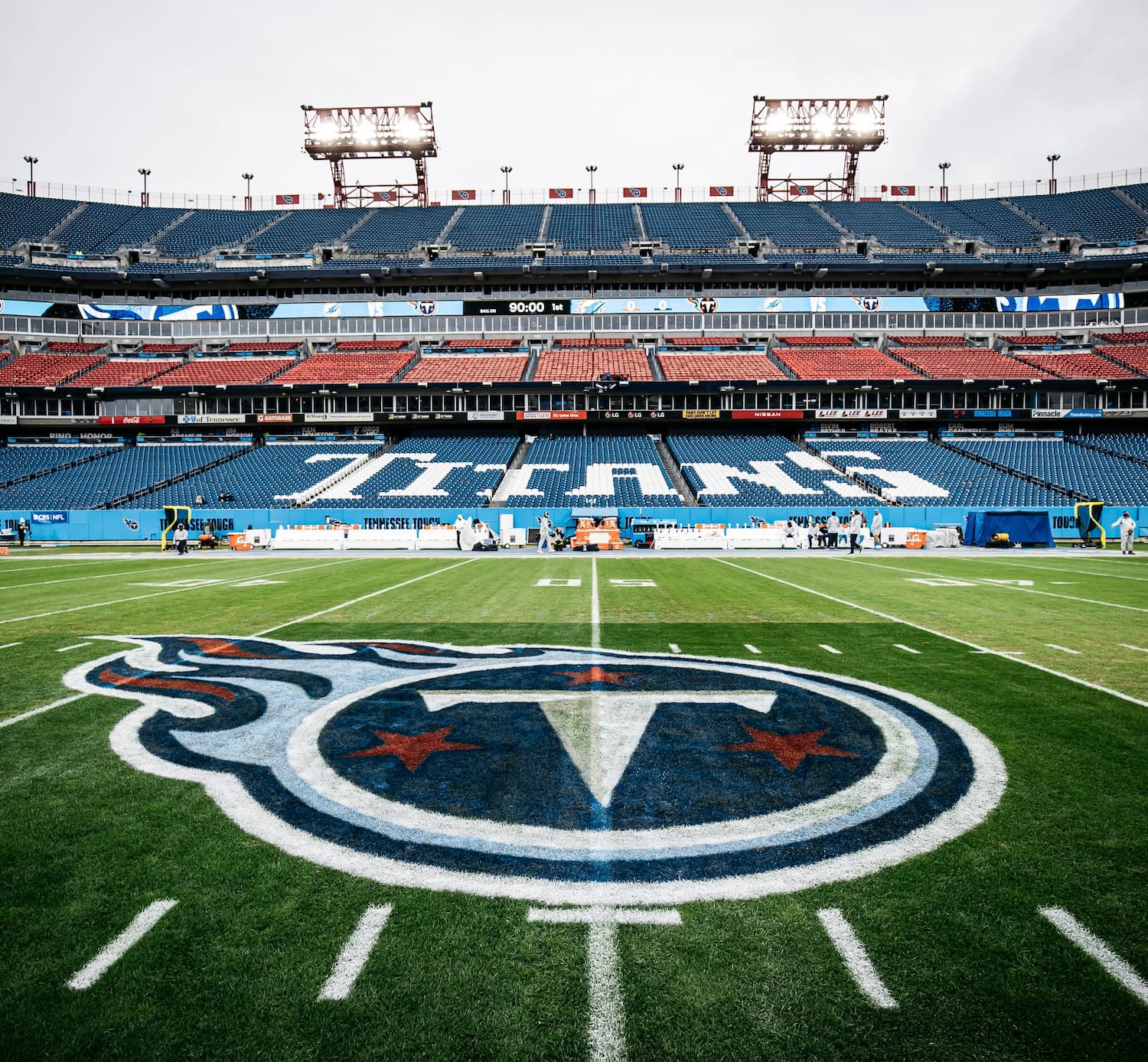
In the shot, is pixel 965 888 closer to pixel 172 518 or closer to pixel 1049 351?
pixel 172 518

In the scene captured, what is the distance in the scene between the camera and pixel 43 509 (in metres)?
37.2

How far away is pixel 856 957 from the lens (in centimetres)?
279

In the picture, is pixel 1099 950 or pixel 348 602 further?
pixel 348 602

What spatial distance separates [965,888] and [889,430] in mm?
50213

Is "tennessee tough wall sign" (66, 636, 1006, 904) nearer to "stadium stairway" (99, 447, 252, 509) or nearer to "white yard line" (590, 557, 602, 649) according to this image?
"white yard line" (590, 557, 602, 649)

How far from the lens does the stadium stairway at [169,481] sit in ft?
128

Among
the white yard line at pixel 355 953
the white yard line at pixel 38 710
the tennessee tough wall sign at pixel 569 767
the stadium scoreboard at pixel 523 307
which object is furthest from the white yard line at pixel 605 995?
the stadium scoreboard at pixel 523 307

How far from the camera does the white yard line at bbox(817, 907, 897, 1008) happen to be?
257cm

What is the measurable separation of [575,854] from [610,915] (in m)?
0.58

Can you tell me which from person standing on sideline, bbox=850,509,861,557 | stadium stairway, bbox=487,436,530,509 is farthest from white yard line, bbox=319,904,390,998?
stadium stairway, bbox=487,436,530,509

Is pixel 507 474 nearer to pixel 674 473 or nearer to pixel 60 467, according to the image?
pixel 674 473

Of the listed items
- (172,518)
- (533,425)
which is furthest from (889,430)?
(172,518)

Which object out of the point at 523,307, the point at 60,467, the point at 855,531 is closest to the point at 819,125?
the point at 523,307

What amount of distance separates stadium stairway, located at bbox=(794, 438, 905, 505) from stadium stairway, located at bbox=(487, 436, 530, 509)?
19.6 m
